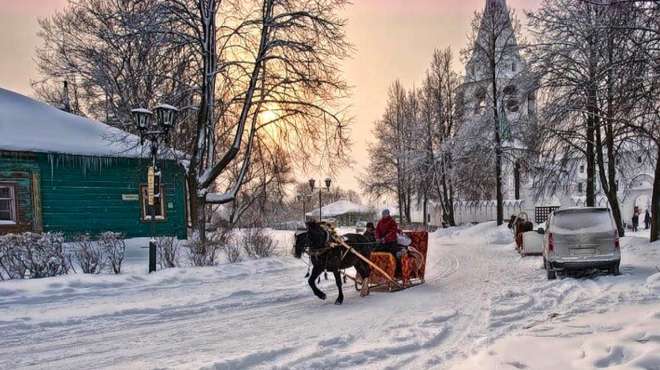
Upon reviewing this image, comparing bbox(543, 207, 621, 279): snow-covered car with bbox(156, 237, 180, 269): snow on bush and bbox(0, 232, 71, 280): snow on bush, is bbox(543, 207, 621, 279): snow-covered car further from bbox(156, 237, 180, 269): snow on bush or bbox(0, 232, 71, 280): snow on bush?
bbox(0, 232, 71, 280): snow on bush

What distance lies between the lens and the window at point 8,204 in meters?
19.2

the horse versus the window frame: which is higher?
the window frame

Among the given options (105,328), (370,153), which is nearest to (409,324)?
(105,328)

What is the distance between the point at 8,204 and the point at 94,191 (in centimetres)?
309

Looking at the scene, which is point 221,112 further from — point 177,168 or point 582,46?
point 582,46

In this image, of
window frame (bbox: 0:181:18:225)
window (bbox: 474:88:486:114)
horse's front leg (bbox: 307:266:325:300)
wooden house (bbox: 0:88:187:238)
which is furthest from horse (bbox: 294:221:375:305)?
window (bbox: 474:88:486:114)

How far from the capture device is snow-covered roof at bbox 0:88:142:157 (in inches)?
766

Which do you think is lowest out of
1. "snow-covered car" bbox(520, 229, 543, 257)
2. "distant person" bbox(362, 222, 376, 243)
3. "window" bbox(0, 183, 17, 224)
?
"snow-covered car" bbox(520, 229, 543, 257)

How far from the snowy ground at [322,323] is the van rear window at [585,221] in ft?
4.01

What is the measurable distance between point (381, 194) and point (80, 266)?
35935mm

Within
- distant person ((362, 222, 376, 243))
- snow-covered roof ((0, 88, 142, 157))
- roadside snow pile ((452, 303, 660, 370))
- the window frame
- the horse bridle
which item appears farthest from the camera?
snow-covered roof ((0, 88, 142, 157))

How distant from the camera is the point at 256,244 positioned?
17219 millimetres

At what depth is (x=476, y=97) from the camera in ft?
110

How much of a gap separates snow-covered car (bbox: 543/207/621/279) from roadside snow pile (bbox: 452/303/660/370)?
195 inches
